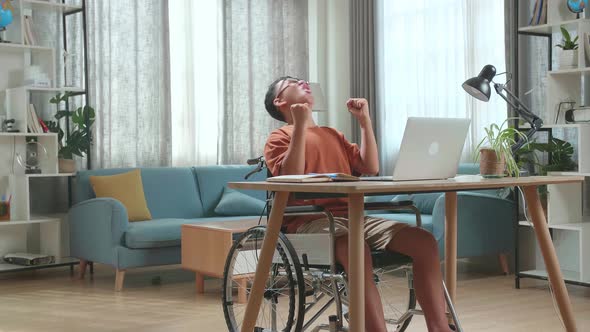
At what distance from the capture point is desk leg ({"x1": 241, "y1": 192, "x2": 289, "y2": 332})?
2.78 metres

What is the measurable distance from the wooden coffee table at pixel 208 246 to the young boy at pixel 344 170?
1405 mm

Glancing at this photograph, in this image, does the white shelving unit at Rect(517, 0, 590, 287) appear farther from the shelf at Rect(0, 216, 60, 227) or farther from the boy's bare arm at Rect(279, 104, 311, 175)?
the shelf at Rect(0, 216, 60, 227)

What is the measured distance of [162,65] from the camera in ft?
20.8

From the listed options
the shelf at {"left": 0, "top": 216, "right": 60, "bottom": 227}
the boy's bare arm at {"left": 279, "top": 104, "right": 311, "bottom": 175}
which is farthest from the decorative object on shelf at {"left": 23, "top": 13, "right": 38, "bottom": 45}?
the boy's bare arm at {"left": 279, "top": 104, "right": 311, "bottom": 175}

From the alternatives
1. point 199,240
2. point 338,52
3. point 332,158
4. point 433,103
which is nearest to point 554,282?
point 332,158

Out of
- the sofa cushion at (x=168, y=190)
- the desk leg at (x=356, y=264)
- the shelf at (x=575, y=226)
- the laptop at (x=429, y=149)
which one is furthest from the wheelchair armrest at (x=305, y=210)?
the sofa cushion at (x=168, y=190)

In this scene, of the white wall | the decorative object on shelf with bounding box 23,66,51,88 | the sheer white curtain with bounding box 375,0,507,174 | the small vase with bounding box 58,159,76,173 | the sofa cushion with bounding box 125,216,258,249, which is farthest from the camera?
the white wall

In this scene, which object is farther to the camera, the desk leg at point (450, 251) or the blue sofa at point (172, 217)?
the blue sofa at point (172, 217)

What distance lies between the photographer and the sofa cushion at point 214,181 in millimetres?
6086

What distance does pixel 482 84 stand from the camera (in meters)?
3.33

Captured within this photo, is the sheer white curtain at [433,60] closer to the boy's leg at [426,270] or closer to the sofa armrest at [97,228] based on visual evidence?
the sofa armrest at [97,228]

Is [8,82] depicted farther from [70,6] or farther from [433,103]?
[433,103]

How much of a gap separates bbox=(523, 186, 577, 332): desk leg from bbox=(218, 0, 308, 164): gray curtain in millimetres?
3850

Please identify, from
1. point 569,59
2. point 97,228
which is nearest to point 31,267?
point 97,228
